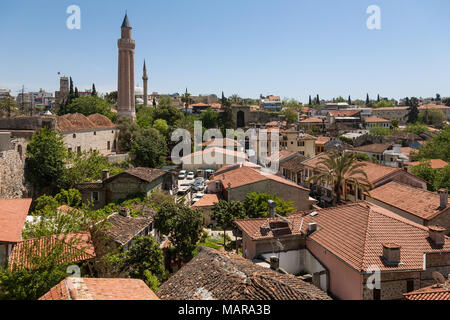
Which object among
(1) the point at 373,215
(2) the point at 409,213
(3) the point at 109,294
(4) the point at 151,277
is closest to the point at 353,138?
(2) the point at 409,213

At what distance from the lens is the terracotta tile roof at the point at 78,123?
3762 cm

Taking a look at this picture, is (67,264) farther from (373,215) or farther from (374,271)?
(373,215)

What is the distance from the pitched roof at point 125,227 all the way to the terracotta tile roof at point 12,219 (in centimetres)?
453

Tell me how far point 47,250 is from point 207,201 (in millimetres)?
17164

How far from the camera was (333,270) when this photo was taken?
44.7ft

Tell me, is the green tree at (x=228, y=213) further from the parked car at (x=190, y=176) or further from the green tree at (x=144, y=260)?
the parked car at (x=190, y=176)

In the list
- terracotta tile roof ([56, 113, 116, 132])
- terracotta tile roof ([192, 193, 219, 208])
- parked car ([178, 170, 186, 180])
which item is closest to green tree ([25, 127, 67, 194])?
terracotta tile roof ([56, 113, 116, 132])

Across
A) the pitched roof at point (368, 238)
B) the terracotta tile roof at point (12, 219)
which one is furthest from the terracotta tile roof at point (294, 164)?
the terracotta tile roof at point (12, 219)

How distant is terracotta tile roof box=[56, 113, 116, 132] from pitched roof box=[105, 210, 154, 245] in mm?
21689

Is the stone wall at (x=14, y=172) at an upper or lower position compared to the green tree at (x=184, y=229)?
upper

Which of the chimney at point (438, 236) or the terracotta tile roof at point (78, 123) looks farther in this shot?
the terracotta tile roof at point (78, 123)

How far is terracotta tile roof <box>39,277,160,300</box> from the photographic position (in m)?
6.57

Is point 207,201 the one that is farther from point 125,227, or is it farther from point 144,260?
point 144,260

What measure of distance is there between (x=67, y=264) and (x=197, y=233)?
8.86 meters
